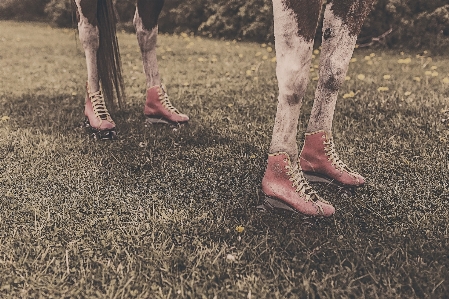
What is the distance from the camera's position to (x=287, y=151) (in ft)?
6.18

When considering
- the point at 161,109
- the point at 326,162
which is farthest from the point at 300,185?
the point at 161,109

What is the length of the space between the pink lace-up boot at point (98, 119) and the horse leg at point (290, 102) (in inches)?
54.0

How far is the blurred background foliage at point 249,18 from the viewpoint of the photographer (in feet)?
27.2

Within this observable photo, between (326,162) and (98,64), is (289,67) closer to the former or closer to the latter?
(326,162)

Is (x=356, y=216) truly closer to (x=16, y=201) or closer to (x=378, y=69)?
(x=16, y=201)

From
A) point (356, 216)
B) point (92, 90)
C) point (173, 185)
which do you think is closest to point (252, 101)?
point (92, 90)

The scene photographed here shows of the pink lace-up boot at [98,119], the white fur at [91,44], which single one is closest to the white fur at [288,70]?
the pink lace-up boot at [98,119]

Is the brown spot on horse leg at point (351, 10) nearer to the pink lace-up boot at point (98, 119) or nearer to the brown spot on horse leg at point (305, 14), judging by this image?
the brown spot on horse leg at point (305, 14)

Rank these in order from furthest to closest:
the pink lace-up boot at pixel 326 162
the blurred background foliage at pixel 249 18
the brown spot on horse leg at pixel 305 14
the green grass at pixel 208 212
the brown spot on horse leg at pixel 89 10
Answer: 1. the blurred background foliage at pixel 249 18
2. the brown spot on horse leg at pixel 89 10
3. the pink lace-up boot at pixel 326 162
4. the brown spot on horse leg at pixel 305 14
5. the green grass at pixel 208 212

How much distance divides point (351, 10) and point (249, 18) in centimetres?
901

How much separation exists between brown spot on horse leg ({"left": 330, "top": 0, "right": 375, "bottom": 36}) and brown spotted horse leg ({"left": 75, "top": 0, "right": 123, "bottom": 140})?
1.65 m

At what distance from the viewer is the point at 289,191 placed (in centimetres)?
187

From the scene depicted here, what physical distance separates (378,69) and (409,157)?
3.82 meters

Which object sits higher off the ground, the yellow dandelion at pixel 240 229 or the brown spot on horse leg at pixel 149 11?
the brown spot on horse leg at pixel 149 11
